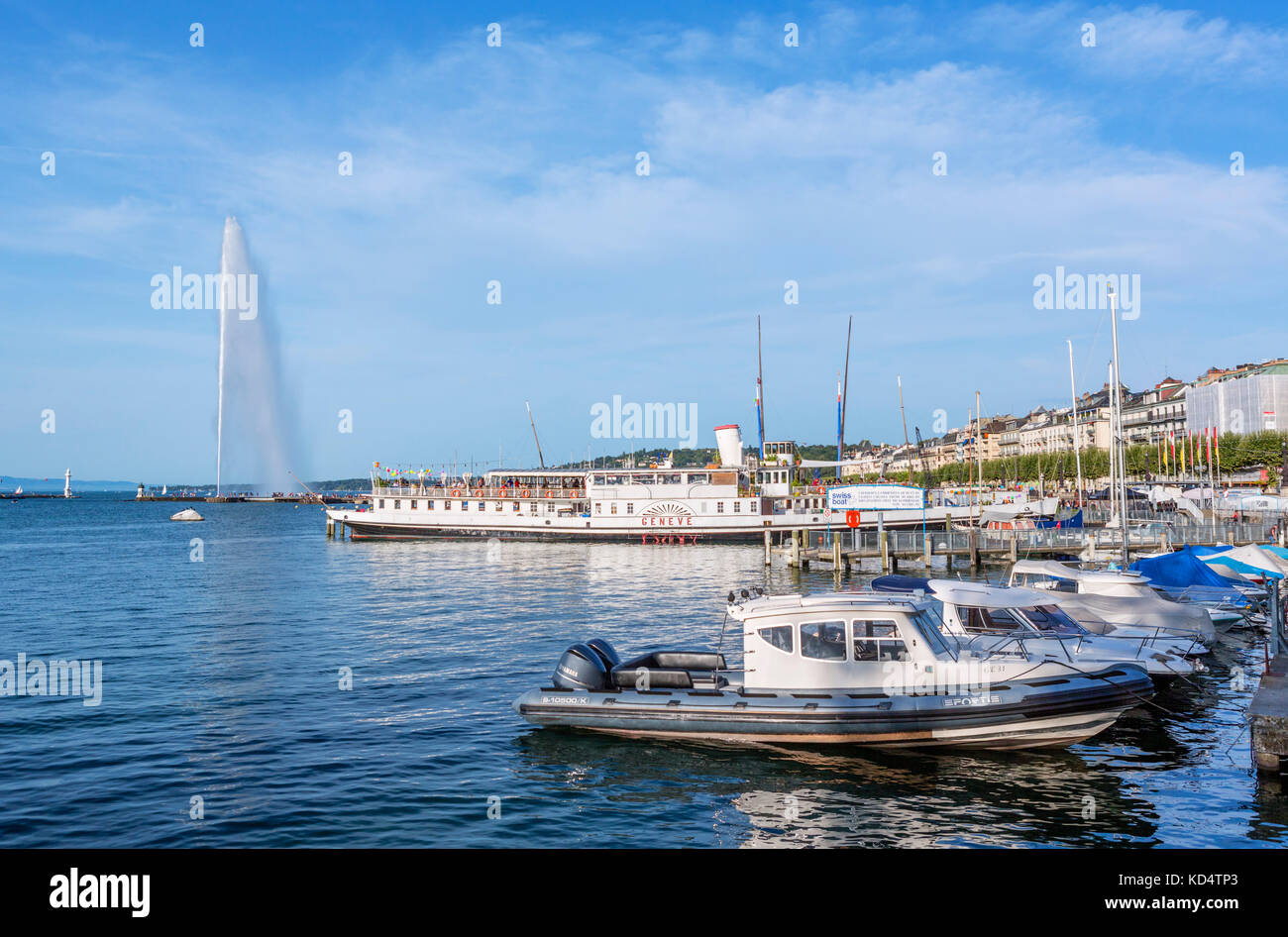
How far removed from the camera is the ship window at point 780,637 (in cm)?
1736

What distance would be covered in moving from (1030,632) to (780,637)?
24.5 ft

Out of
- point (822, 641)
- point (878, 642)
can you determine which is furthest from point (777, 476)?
point (878, 642)

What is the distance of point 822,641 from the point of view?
682 inches

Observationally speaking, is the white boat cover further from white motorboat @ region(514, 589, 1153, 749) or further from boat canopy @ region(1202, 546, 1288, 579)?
boat canopy @ region(1202, 546, 1288, 579)

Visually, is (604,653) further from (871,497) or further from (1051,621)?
(871,497)

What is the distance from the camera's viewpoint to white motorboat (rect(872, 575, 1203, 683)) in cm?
2036

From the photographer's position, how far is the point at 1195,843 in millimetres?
12359

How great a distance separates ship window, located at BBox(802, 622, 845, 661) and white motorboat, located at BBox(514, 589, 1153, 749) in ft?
0.06

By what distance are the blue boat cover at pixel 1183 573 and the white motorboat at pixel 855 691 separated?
1699 centimetres

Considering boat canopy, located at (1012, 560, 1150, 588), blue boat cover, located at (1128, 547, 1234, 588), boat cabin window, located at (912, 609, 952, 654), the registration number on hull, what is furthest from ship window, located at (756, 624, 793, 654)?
blue boat cover, located at (1128, 547, 1234, 588)
